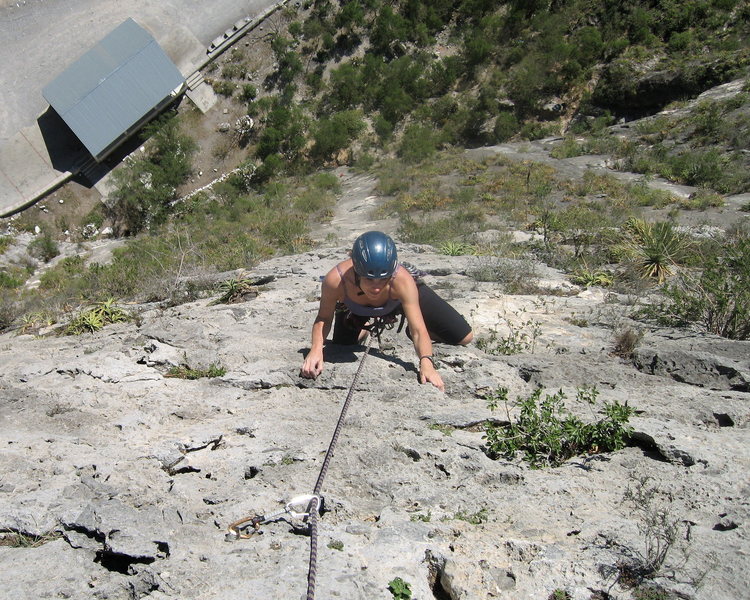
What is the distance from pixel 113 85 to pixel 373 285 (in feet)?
70.0

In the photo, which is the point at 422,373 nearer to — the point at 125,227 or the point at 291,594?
the point at 291,594

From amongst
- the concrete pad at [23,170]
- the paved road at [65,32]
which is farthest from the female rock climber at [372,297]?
the paved road at [65,32]

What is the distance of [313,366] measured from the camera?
4398mm

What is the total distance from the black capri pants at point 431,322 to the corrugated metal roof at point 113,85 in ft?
63.8

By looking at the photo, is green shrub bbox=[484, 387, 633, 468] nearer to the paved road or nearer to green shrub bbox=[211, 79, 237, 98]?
green shrub bbox=[211, 79, 237, 98]

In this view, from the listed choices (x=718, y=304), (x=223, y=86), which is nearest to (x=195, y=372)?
(x=718, y=304)

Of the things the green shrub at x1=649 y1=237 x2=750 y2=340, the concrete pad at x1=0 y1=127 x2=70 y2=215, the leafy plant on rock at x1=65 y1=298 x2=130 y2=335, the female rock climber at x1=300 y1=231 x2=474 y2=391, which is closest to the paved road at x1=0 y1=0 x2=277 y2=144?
the concrete pad at x1=0 y1=127 x2=70 y2=215

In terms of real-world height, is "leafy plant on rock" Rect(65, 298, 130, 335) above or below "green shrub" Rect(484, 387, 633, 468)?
above

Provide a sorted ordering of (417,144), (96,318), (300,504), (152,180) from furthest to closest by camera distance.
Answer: (417,144), (152,180), (96,318), (300,504)

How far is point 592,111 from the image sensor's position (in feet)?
72.4

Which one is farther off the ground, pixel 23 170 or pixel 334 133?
pixel 23 170

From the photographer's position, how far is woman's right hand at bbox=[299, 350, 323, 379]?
4398 mm

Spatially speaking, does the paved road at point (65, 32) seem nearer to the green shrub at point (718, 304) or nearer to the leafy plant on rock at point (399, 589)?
the green shrub at point (718, 304)

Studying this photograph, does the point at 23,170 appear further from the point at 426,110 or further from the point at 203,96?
the point at 426,110
